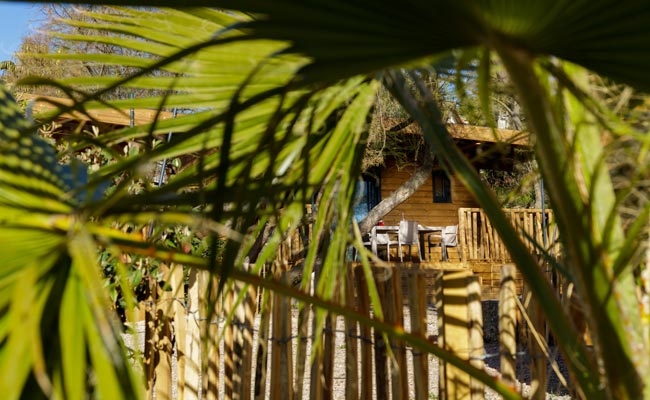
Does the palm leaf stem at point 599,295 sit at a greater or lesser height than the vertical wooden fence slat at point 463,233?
lesser

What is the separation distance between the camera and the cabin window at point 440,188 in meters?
15.2

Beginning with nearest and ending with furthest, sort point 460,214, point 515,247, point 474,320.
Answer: point 515,247, point 474,320, point 460,214

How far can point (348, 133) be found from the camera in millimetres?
1343

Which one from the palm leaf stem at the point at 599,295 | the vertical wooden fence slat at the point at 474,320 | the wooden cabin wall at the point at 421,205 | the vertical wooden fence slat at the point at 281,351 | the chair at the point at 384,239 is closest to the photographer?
the palm leaf stem at the point at 599,295

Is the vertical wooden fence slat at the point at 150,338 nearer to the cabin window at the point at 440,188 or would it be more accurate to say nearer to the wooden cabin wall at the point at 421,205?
the wooden cabin wall at the point at 421,205

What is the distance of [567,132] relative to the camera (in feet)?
3.68

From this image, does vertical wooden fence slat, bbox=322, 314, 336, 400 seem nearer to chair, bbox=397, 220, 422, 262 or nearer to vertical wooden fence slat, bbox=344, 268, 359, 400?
vertical wooden fence slat, bbox=344, 268, 359, 400

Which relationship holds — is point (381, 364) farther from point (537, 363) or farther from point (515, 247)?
point (515, 247)

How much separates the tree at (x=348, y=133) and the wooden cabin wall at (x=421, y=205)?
13102 mm

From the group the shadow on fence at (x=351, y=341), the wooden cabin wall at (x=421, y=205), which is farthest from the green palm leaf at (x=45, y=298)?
the wooden cabin wall at (x=421, y=205)

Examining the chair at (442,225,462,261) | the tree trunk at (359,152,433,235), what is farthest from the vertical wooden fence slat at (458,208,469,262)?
the tree trunk at (359,152,433,235)

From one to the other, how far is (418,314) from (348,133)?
3.94ft

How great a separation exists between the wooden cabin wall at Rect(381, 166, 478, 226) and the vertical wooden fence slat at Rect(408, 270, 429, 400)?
11.9 m

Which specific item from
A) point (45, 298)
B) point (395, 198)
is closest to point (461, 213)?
point (395, 198)
